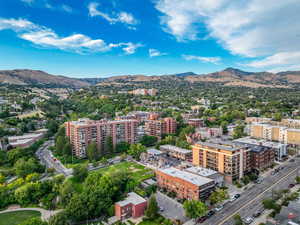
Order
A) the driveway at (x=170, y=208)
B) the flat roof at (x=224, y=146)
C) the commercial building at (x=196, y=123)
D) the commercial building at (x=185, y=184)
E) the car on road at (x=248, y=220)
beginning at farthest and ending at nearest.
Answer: the commercial building at (x=196, y=123)
the flat roof at (x=224, y=146)
the commercial building at (x=185, y=184)
the driveway at (x=170, y=208)
the car on road at (x=248, y=220)

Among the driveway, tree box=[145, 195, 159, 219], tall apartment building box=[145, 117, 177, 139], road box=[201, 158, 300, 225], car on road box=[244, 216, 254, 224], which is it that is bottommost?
the driveway

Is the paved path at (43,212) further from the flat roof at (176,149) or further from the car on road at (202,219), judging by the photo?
the flat roof at (176,149)

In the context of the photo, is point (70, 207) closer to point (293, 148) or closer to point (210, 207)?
point (210, 207)

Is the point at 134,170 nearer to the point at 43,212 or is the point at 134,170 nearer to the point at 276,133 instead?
the point at 43,212

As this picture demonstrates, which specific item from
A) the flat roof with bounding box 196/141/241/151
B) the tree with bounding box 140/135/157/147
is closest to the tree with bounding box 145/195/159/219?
the flat roof with bounding box 196/141/241/151

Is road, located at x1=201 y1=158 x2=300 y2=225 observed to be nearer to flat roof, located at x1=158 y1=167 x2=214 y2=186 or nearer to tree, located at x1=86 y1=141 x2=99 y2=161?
flat roof, located at x1=158 y1=167 x2=214 y2=186

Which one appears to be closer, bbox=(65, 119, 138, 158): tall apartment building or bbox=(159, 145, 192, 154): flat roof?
bbox=(159, 145, 192, 154): flat roof

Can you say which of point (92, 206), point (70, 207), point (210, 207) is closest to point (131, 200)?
point (92, 206)

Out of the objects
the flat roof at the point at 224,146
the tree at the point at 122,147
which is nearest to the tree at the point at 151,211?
the flat roof at the point at 224,146
